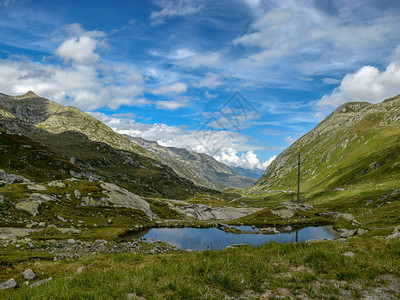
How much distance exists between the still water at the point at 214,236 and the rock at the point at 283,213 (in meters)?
13.6

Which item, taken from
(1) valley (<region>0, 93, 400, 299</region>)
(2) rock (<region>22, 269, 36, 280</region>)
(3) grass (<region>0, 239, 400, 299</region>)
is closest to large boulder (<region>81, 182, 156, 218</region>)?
(1) valley (<region>0, 93, 400, 299</region>)

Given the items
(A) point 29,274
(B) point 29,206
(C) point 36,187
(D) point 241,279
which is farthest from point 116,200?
(D) point 241,279

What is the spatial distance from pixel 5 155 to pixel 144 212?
316ft

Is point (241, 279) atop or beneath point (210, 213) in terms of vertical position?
atop

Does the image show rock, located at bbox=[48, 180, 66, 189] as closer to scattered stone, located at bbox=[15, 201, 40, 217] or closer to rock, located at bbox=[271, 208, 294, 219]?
scattered stone, located at bbox=[15, 201, 40, 217]

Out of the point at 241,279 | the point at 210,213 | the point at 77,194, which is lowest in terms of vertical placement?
the point at 210,213

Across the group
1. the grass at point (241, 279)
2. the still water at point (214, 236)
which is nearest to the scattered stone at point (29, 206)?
the still water at point (214, 236)

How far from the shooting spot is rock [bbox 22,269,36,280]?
17438mm

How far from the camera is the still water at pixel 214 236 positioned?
175 feet

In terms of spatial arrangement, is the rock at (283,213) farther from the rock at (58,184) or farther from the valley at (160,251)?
the rock at (58,184)

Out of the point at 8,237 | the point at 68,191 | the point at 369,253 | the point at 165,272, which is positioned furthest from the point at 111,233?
the point at 369,253

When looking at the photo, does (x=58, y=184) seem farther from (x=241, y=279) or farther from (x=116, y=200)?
(x=241, y=279)

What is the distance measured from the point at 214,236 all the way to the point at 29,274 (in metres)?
49.0

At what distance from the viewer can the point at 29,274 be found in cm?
1777
